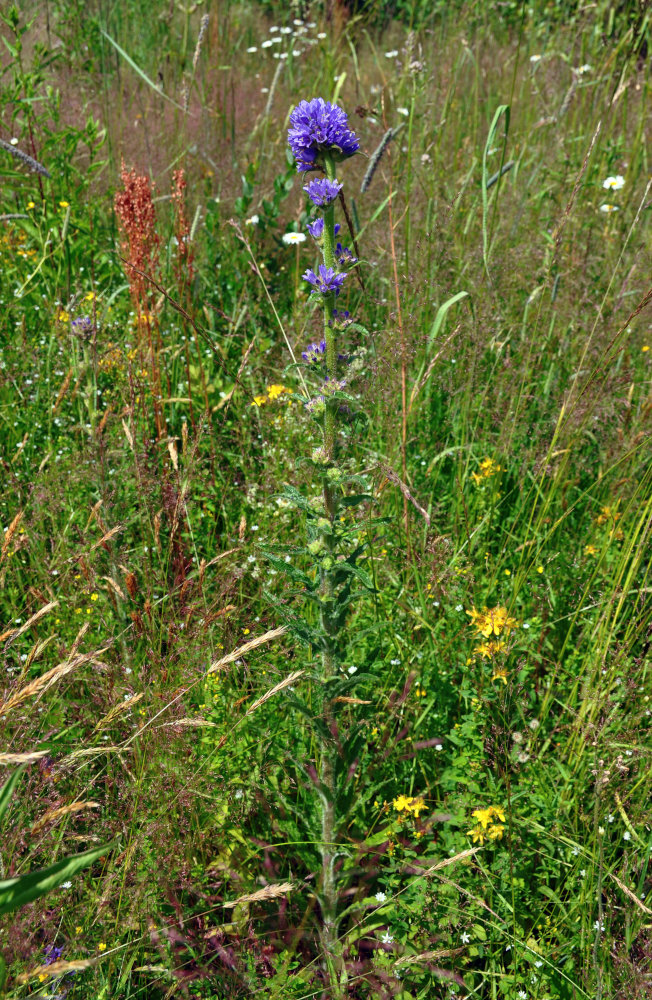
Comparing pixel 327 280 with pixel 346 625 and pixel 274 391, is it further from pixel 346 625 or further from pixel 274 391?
pixel 274 391

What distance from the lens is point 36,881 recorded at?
31.5 inches

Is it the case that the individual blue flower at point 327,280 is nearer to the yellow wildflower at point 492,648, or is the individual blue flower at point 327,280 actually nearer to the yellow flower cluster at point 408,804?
the yellow wildflower at point 492,648

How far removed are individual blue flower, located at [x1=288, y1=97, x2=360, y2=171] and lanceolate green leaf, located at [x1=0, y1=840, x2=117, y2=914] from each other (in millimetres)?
1122

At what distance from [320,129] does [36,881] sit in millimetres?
1191

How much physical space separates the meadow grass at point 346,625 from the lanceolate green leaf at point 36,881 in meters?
0.19

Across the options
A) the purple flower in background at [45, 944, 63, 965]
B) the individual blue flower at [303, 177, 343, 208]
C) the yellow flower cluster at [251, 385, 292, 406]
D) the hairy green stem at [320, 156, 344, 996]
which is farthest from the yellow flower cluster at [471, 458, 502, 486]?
the purple flower in background at [45, 944, 63, 965]

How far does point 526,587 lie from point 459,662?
0.36 m

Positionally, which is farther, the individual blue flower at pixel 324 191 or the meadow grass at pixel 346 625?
the meadow grass at pixel 346 625

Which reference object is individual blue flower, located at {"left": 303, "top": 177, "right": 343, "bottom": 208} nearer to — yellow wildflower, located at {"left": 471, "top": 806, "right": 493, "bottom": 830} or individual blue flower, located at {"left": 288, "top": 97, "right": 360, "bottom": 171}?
individual blue flower, located at {"left": 288, "top": 97, "right": 360, "bottom": 171}

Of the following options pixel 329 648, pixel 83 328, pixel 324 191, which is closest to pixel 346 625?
pixel 329 648

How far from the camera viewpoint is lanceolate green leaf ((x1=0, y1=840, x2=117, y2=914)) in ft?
2.56

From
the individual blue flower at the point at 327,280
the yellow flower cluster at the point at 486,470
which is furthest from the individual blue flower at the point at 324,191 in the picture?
the yellow flower cluster at the point at 486,470

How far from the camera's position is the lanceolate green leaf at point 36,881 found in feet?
2.56

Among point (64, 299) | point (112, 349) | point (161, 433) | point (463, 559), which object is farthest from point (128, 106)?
point (463, 559)
